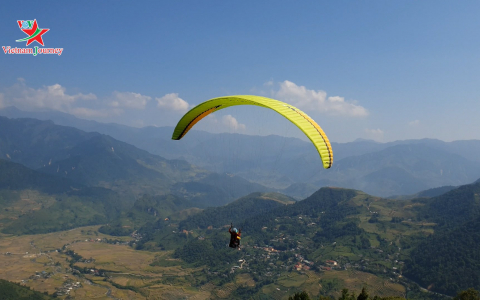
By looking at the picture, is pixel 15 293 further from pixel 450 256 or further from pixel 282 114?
pixel 450 256

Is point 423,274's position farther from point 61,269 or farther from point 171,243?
point 61,269

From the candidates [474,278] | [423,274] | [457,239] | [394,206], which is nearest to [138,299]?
[423,274]

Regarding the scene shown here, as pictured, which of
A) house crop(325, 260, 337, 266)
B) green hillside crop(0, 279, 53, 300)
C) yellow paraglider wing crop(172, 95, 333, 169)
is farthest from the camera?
house crop(325, 260, 337, 266)

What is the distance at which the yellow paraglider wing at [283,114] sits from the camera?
20172mm

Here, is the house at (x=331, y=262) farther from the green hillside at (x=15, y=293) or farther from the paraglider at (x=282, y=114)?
the paraglider at (x=282, y=114)

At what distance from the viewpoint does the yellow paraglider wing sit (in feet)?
66.2

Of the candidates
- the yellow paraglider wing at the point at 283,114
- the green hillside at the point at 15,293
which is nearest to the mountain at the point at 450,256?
the yellow paraglider wing at the point at 283,114

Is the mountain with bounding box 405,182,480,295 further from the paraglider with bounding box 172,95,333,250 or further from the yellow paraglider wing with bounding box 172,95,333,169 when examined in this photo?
the yellow paraglider wing with bounding box 172,95,333,169

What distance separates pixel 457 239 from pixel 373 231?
38410 mm

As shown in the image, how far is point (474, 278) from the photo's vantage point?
9112cm

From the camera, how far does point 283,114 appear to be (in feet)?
70.0

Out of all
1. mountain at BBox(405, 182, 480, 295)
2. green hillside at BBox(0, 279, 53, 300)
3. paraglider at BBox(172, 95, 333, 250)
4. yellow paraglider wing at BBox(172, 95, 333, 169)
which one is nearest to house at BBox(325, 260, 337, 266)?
mountain at BBox(405, 182, 480, 295)

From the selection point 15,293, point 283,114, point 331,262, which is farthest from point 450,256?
point 15,293

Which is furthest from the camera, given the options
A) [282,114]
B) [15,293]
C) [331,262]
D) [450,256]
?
[331,262]
